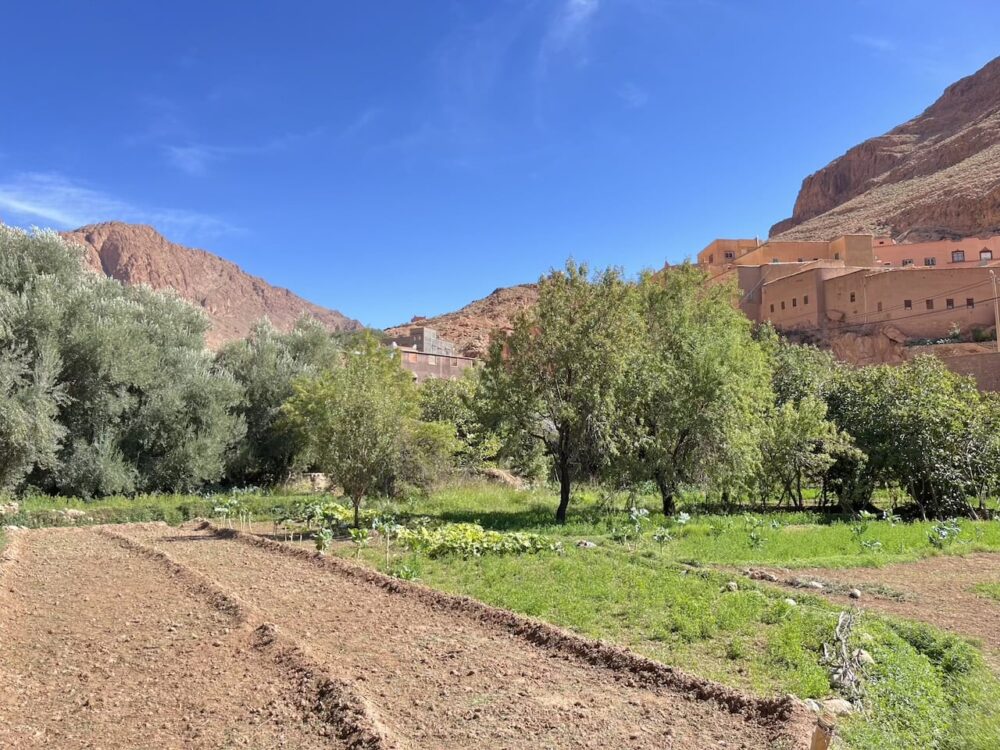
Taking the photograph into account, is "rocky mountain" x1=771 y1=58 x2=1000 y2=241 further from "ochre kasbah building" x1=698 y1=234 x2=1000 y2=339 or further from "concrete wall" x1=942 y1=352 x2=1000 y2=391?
"concrete wall" x1=942 y1=352 x2=1000 y2=391

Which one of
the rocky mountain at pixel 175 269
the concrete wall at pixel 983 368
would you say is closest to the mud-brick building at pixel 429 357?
the concrete wall at pixel 983 368

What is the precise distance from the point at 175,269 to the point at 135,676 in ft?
639

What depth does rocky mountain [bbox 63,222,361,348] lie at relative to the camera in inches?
6732

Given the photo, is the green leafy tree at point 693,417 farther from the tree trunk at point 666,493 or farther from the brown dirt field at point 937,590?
the brown dirt field at point 937,590

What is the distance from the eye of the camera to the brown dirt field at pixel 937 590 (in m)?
7.34

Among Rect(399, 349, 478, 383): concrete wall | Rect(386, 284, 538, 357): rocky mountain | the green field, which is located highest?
Rect(386, 284, 538, 357): rocky mountain

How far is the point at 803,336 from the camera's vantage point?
5266 cm

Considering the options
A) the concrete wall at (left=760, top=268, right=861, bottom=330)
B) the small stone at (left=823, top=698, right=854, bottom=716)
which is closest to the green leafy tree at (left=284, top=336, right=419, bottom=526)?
the small stone at (left=823, top=698, right=854, bottom=716)

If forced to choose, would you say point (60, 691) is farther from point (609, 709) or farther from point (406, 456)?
point (406, 456)

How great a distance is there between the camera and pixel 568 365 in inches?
660

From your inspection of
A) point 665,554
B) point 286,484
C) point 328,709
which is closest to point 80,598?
point 328,709

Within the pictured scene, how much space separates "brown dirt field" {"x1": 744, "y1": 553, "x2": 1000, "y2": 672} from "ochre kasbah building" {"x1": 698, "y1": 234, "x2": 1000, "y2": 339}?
33524mm

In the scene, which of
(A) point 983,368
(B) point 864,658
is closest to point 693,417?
(B) point 864,658

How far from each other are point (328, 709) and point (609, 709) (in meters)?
2.09
